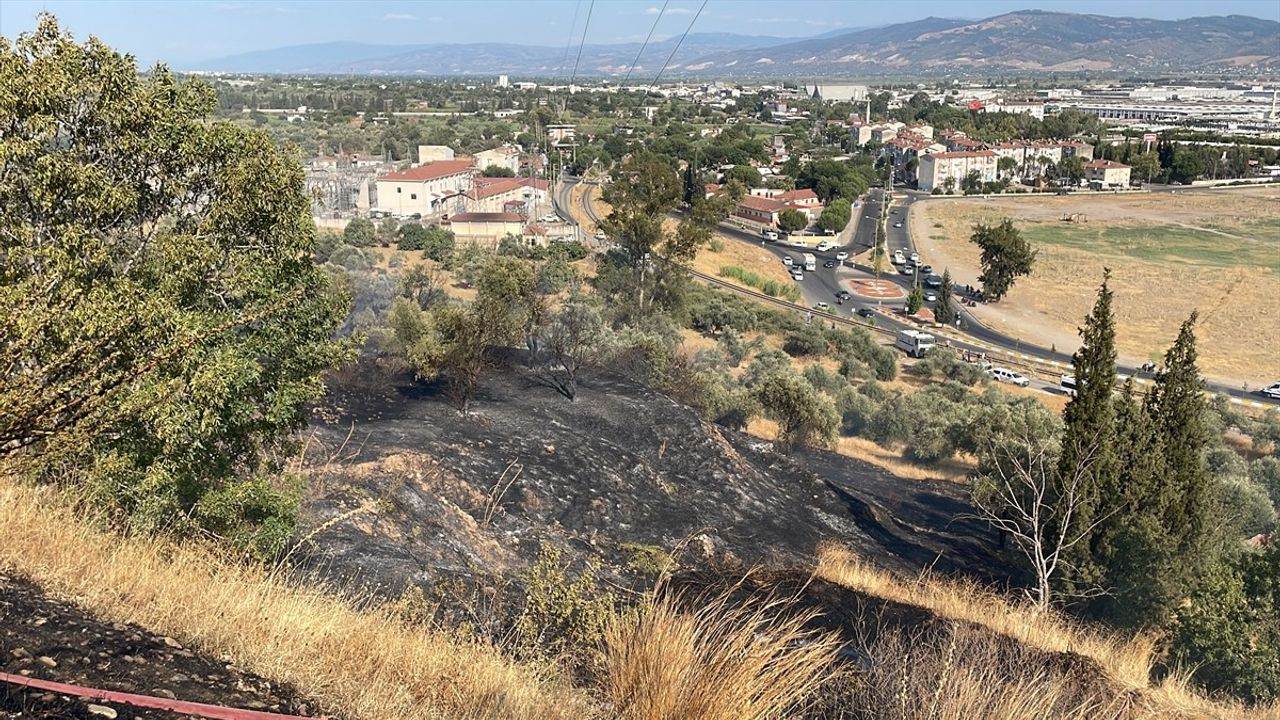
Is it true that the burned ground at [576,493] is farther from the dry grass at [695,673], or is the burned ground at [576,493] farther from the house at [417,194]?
the house at [417,194]

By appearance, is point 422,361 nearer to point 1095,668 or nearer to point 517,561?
point 517,561

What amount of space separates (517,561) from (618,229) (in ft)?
75.0

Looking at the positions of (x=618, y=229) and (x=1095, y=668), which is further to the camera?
(x=618, y=229)

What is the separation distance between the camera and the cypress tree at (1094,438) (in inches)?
452

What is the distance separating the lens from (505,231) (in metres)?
49.0

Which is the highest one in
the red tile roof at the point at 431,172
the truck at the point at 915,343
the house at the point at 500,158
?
the house at the point at 500,158

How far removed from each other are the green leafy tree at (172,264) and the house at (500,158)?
71.0m

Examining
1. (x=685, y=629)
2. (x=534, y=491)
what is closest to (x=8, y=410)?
(x=685, y=629)

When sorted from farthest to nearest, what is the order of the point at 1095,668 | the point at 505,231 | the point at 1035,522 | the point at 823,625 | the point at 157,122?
the point at 505,231, the point at 1035,522, the point at 823,625, the point at 157,122, the point at 1095,668

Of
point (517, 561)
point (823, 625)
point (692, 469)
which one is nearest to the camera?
point (823, 625)

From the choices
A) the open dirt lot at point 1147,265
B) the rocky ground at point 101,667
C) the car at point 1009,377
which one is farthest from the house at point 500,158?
the rocky ground at point 101,667

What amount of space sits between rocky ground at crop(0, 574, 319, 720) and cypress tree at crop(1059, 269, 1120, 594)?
10.5 meters

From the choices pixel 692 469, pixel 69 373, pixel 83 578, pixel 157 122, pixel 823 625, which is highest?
pixel 157 122

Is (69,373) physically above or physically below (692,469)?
above
